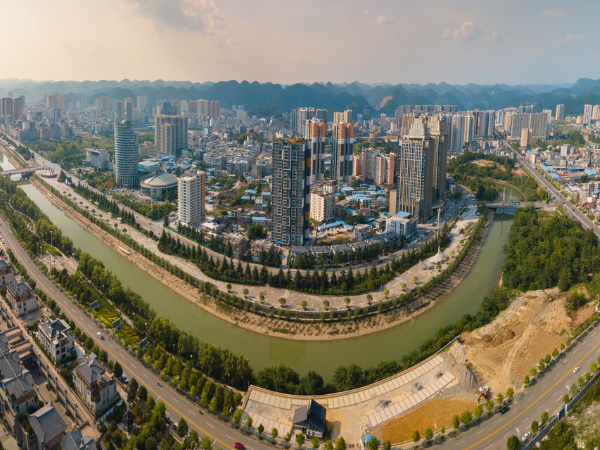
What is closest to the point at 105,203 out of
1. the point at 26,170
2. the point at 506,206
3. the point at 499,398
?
the point at 26,170

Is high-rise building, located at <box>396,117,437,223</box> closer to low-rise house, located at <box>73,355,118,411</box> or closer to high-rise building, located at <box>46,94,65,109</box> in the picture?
low-rise house, located at <box>73,355,118,411</box>

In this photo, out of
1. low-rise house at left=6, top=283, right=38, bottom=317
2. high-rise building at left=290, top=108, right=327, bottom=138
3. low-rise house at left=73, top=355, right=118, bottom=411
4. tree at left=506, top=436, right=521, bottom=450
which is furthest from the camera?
high-rise building at left=290, top=108, right=327, bottom=138

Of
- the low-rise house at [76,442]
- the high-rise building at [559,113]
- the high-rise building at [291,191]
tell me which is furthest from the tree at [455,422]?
the high-rise building at [559,113]

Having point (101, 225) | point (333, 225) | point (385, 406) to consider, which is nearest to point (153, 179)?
point (101, 225)

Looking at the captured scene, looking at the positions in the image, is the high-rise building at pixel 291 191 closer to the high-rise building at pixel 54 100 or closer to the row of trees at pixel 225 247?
the row of trees at pixel 225 247

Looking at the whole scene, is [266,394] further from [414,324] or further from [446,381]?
[414,324]

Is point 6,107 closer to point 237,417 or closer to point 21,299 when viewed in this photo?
point 21,299

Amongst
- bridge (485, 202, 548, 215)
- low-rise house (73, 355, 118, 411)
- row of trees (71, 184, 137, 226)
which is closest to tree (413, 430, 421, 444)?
low-rise house (73, 355, 118, 411)
